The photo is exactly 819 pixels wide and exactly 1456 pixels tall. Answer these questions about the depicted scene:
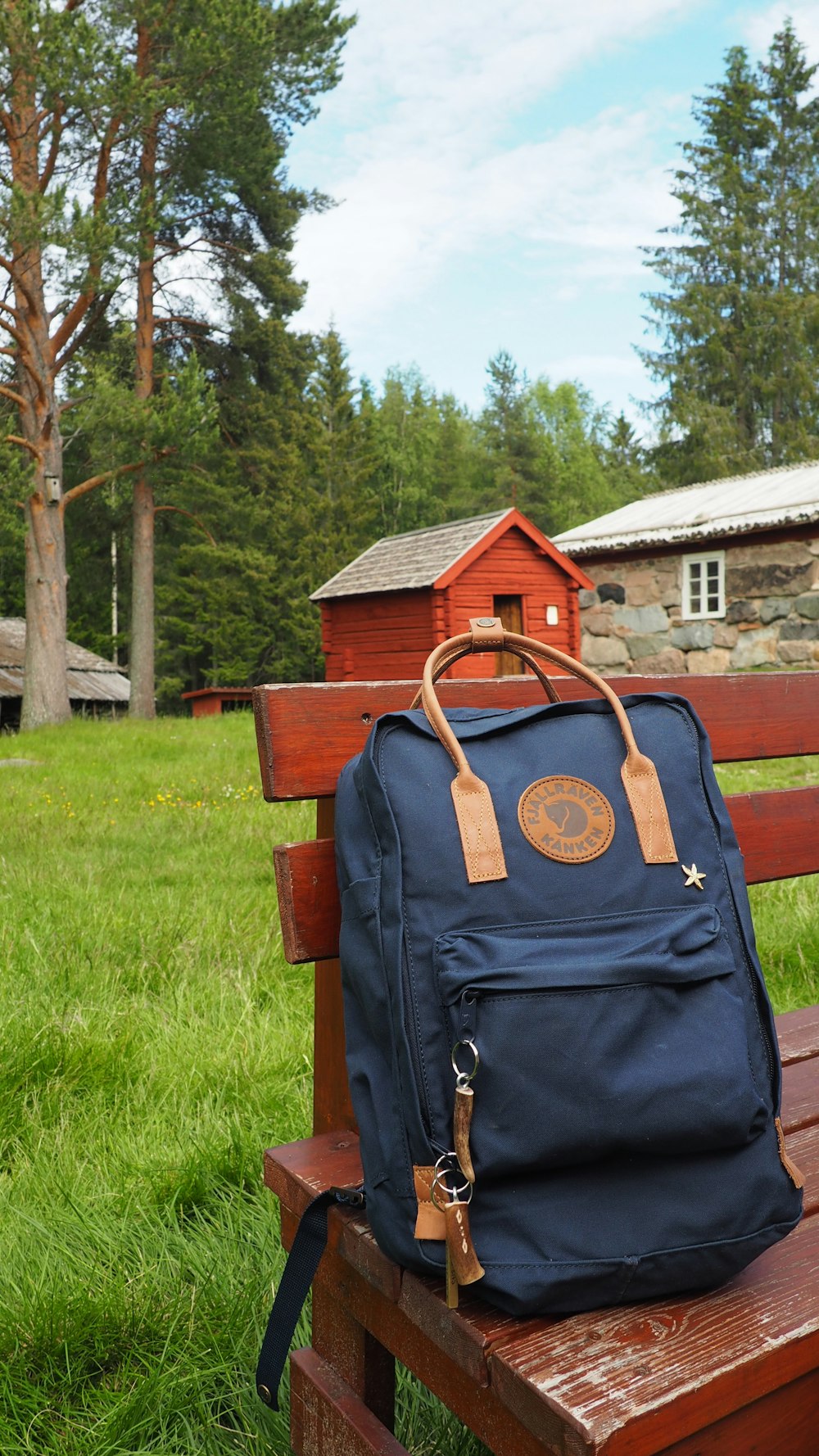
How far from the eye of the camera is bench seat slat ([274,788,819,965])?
1541 millimetres

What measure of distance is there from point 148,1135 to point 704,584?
43.5 feet

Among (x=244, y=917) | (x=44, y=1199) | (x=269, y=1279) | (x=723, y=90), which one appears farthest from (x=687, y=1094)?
(x=723, y=90)

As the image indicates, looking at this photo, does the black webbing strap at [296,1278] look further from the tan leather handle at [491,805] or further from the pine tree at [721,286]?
the pine tree at [721,286]

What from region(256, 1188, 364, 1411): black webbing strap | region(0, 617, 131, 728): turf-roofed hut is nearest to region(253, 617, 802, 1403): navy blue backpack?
region(256, 1188, 364, 1411): black webbing strap

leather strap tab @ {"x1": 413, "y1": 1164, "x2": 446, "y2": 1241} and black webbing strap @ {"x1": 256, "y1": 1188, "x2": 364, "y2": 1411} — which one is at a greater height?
leather strap tab @ {"x1": 413, "y1": 1164, "x2": 446, "y2": 1241}

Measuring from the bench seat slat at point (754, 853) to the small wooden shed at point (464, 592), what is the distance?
14.1 meters

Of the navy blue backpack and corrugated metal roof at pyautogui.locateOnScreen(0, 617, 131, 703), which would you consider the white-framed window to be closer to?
the navy blue backpack

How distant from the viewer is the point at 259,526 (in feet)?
104

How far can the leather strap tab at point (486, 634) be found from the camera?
1530mm

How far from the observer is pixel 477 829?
48.9 inches

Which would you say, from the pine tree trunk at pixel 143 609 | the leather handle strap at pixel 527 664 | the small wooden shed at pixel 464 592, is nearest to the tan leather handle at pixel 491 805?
the leather handle strap at pixel 527 664

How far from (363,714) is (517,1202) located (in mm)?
728

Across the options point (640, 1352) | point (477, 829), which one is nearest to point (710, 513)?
point (477, 829)

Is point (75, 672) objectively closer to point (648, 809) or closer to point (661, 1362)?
point (648, 809)
